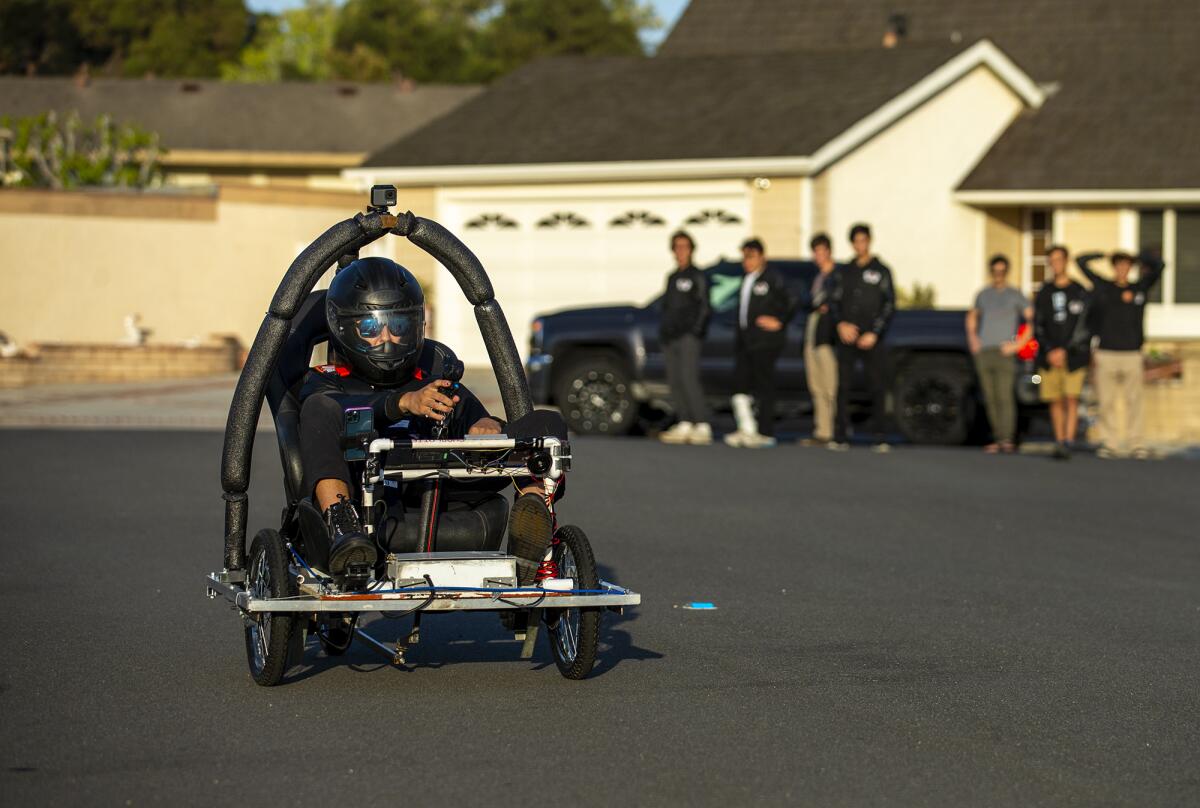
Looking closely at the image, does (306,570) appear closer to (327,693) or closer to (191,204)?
(327,693)

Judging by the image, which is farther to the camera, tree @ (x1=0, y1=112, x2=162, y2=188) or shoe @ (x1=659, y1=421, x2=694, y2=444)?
tree @ (x1=0, y1=112, x2=162, y2=188)

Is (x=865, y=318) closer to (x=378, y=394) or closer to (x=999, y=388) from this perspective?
(x=999, y=388)

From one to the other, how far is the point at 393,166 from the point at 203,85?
27514 millimetres

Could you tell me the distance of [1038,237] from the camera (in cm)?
3072

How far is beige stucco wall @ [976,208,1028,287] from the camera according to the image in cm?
3017

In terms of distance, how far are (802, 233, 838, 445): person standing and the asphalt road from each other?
5.07 metres

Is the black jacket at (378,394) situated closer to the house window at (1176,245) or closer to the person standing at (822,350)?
the person standing at (822,350)

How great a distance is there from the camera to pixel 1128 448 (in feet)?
62.4

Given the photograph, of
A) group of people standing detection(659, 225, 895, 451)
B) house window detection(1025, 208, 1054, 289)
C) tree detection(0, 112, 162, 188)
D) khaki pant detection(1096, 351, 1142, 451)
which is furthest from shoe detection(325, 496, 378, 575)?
tree detection(0, 112, 162, 188)

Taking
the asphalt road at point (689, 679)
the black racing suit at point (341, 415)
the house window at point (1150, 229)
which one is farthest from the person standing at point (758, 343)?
the house window at point (1150, 229)

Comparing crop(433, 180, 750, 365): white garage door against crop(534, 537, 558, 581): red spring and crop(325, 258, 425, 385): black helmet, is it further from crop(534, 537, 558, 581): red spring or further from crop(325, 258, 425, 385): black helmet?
crop(534, 537, 558, 581): red spring

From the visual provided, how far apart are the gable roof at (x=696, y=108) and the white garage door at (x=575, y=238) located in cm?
60

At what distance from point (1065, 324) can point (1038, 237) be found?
12648 millimetres

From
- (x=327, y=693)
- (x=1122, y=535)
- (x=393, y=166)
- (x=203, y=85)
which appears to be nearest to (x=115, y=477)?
(x=1122, y=535)
